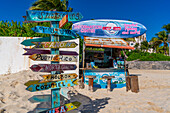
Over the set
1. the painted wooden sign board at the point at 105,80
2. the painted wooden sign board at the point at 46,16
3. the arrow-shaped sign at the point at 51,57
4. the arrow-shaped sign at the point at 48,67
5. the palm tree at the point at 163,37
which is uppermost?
the palm tree at the point at 163,37

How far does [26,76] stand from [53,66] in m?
4.91

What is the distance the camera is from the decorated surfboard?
26.3ft

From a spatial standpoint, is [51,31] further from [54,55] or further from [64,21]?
[54,55]

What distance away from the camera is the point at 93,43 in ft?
24.2

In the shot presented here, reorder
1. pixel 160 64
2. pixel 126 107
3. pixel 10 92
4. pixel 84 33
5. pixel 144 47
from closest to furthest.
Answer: pixel 126 107, pixel 10 92, pixel 84 33, pixel 160 64, pixel 144 47


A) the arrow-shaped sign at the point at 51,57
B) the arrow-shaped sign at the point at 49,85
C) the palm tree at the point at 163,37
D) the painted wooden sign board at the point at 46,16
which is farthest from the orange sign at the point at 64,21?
the palm tree at the point at 163,37

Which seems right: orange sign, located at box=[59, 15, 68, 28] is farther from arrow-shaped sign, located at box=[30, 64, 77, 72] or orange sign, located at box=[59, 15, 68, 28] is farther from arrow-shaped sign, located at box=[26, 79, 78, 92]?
arrow-shaped sign, located at box=[26, 79, 78, 92]

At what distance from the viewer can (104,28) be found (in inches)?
320

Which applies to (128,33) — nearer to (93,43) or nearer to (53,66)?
(93,43)

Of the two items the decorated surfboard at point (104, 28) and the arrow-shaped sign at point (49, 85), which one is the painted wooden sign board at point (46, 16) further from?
the decorated surfboard at point (104, 28)

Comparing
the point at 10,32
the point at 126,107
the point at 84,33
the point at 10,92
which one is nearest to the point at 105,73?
the point at 84,33

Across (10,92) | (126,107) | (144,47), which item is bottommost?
(126,107)

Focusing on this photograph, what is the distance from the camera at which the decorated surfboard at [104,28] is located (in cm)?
802

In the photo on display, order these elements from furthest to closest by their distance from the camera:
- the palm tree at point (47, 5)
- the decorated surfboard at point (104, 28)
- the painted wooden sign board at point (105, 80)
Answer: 1. the palm tree at point (47, 5)
2. the decorated surfboard at point (104, 28)
3. the painted wooden sign board at point (105, 80)
